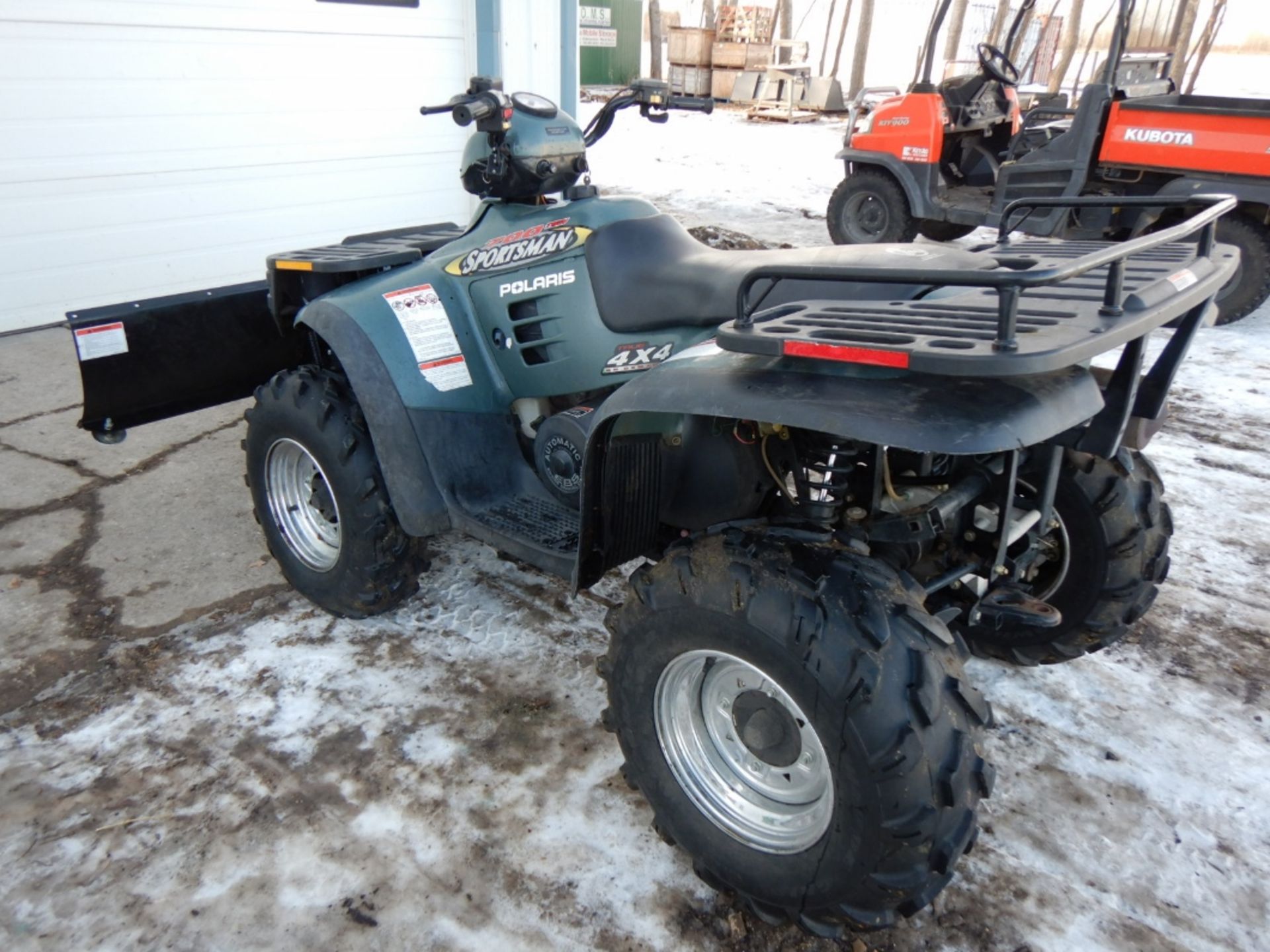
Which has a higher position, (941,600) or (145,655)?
(941,600)

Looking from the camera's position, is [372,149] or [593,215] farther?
[372,149]

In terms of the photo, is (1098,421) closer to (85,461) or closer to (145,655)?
(145,655)

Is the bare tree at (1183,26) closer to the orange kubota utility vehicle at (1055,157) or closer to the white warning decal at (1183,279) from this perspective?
the orange kubota utility vehicle at (1055,157)

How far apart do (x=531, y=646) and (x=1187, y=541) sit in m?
2.53

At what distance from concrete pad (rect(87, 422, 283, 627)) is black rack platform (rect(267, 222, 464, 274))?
1094 mm

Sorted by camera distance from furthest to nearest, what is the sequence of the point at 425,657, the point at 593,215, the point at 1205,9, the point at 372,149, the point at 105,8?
the point at 1205,9
the point at 372,149
the point at 105,8
the point at 425,657
the point at 593,215

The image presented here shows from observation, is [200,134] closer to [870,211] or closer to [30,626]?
Answer: [30,626]

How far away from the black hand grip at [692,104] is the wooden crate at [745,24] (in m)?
18.3

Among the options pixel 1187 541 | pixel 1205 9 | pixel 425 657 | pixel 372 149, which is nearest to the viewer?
pixel 425 657

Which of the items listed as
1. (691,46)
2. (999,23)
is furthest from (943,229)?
(691,46)

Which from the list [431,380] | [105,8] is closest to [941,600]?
[431,380]

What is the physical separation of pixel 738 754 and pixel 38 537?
291 centimetres

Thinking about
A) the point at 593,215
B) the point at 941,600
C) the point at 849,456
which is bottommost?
the point at 941,600

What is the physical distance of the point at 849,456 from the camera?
1.92 m
